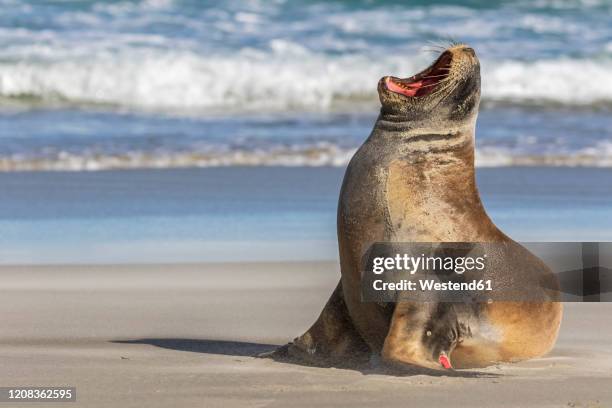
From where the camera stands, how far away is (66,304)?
696cm

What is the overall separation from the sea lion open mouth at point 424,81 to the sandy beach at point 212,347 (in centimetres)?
113

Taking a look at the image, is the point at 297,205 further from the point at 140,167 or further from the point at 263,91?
the point at 263,91

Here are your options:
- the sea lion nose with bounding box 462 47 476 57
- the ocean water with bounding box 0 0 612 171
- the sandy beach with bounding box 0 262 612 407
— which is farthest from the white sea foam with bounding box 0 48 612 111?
the sea lion nose with bounding box 462 47 476 57

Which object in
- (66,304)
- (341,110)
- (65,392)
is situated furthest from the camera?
(341,110)

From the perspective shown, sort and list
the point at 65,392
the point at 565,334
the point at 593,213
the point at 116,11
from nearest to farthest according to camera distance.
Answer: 1. the point at 65,392
2. the point at 565,334
3. the point at 593,213
4. the point at 116,11

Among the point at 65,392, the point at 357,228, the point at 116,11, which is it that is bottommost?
the point at 65,392

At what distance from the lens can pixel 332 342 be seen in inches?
218

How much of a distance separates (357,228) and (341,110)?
12.1m

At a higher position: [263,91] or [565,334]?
[263,91]

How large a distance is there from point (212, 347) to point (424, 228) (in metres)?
1.25

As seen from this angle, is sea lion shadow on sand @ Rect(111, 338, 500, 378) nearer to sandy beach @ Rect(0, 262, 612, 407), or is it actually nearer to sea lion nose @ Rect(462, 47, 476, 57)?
sandy beach @ Rect(0, 262, 612, 407)

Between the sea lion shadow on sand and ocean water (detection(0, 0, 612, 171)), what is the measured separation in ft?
20.9

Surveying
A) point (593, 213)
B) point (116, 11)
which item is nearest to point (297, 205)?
point (593, 213)

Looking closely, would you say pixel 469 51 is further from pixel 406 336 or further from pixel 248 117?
pixel 248 117
